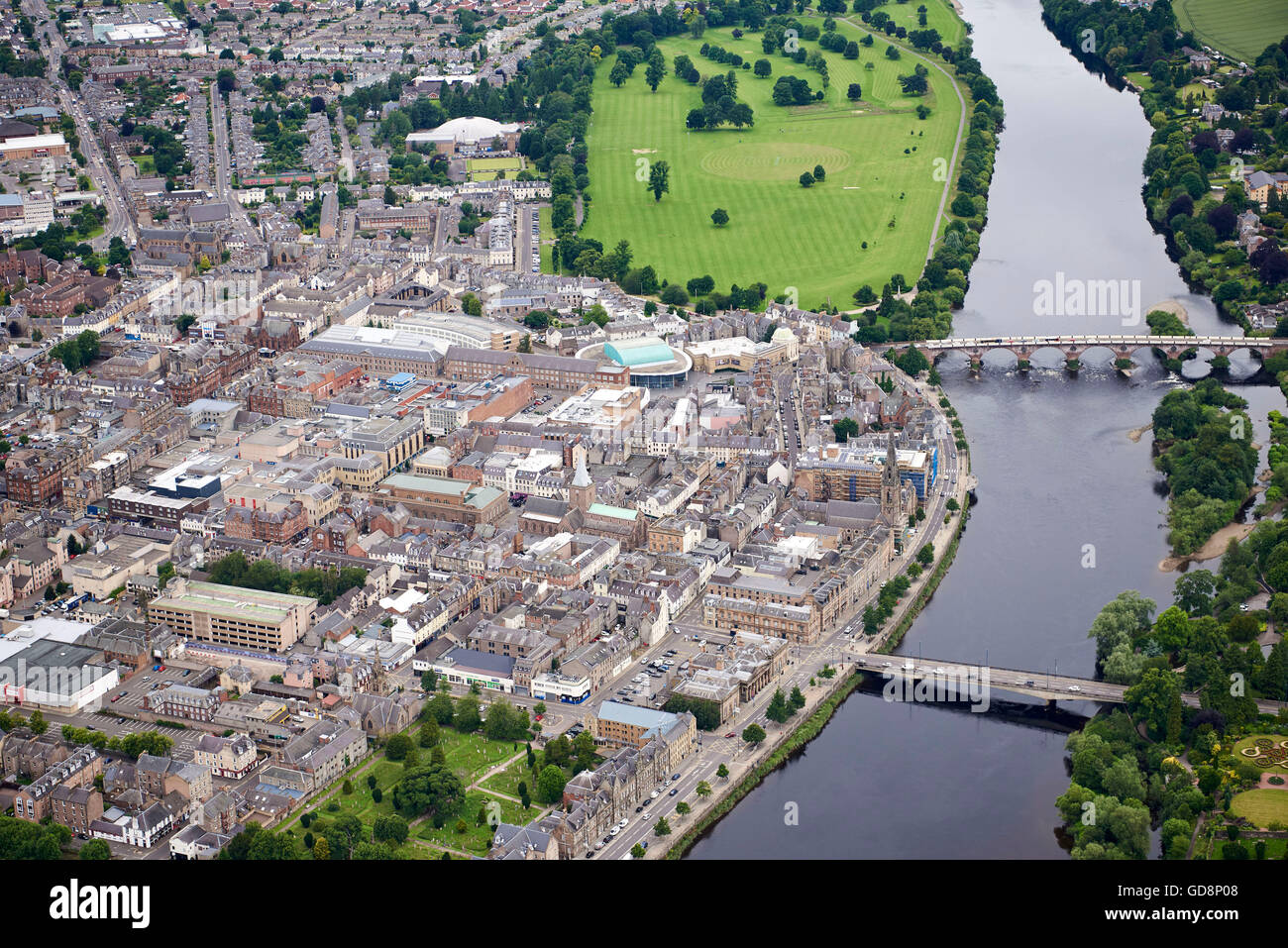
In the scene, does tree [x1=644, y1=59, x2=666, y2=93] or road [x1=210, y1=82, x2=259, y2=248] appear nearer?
road [x1=210, y1=82, x2=259, y2=248]

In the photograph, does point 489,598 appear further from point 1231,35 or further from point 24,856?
point 1231,35

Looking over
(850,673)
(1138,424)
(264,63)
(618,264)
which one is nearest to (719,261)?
(618,264)

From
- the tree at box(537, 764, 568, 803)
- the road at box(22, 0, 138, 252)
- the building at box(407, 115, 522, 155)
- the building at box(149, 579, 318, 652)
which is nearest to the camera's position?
the tree at box(537, 764, 568, 803)

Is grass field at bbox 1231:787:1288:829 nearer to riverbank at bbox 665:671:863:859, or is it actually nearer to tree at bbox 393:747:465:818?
riverbank at bbox 665:671:863:859

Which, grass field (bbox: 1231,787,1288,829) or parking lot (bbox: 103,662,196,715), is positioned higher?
grass field (bbox: 1231,787,1288,829)

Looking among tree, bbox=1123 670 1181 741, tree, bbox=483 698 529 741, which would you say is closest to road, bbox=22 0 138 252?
tree, bbox=483 698 529 741

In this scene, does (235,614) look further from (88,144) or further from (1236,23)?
(1236,23)

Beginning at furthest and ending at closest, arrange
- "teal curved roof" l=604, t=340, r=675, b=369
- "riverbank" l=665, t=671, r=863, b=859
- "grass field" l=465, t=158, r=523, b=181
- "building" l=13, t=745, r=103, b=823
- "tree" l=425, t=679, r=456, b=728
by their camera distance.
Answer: "grass field" l=465, t=158, r=523, b=181 < "teal curved roof" l=604, t=340, r=675, b=369 < "tree" l=425, t=679, r=456, b=728 < "building" l=13, t=745, r=103, b=823 < "riverbank" l=665, t=671, r=863, b=859

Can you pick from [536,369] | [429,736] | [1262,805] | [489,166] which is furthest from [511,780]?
[489,166]
